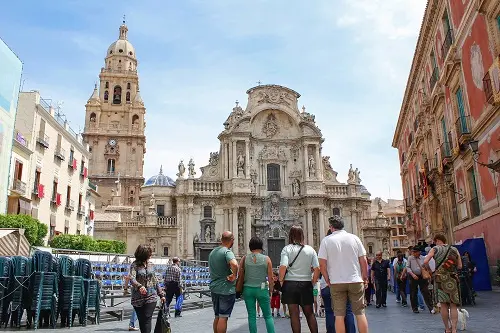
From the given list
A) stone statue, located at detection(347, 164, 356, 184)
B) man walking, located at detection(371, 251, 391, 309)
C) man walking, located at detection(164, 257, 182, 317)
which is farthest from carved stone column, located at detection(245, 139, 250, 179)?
man walking, located at detection(164, 257, 182, 317)

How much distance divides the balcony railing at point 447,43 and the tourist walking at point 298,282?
1659cm

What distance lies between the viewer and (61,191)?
29.2m

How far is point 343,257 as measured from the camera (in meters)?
5.80

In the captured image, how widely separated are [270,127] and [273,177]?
16.1 ft

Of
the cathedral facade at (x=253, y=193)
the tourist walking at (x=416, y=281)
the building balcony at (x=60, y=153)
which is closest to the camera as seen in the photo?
the tourist walking at (x=416, y=281)

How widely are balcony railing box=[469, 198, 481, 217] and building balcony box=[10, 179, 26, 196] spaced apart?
74.6ft

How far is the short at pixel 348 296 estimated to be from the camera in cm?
573

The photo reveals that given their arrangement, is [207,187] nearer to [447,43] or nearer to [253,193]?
[253,193]

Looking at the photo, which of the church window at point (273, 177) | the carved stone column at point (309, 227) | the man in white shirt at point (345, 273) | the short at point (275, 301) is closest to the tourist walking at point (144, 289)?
the man in white shirt at point (345, 273)

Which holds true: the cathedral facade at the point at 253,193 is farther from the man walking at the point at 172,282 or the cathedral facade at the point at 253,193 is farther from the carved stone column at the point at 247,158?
the man walking at the point at 172,282

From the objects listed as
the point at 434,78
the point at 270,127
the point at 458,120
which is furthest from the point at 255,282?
the point at 270,127

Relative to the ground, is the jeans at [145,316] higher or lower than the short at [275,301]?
higher

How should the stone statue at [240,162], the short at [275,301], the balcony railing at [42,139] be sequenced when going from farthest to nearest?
the stone statue at [240,162]
the balcony railing at [42,139]
the short at [275,301]

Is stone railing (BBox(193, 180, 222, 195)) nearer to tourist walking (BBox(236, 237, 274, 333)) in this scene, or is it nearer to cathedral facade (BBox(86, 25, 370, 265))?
cathedral facade (BBox(86, 25, 370, 265))
